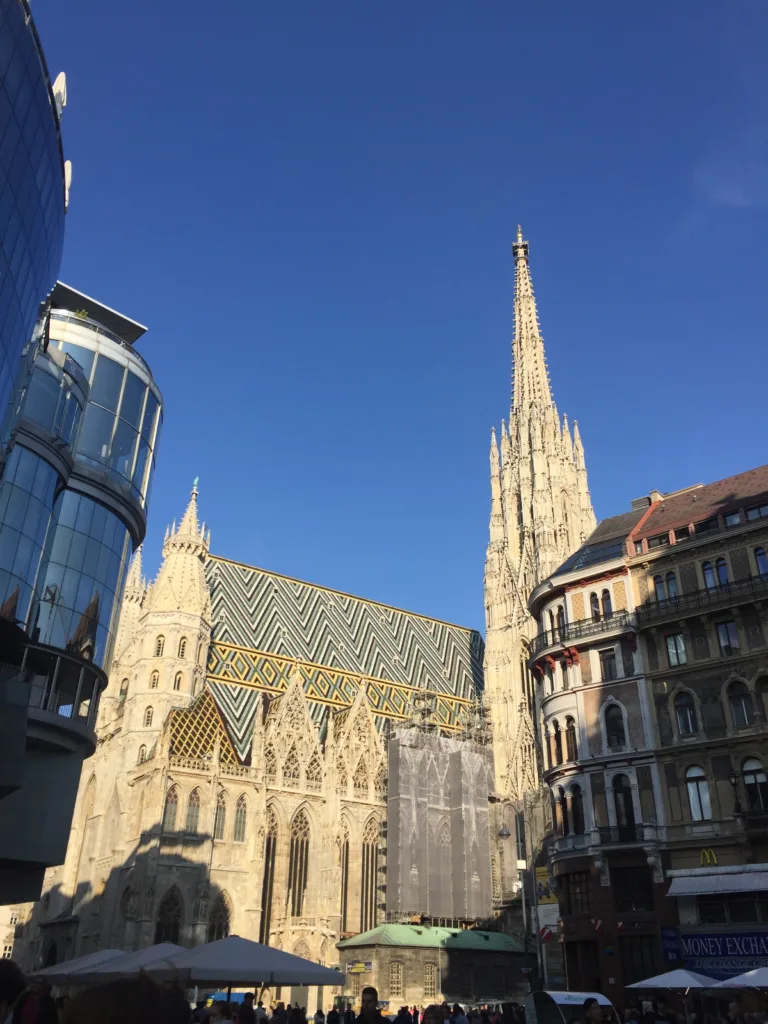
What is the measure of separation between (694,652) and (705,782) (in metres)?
3.96

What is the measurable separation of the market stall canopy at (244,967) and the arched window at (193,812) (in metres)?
36.1

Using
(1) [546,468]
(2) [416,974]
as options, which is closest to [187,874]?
(2) [416,974]

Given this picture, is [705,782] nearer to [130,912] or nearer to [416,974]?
[416,974]

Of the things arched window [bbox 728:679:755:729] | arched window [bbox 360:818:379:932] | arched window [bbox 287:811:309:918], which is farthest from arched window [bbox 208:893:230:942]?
arched window [bbox 728:679:755:729]

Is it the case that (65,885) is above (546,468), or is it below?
below

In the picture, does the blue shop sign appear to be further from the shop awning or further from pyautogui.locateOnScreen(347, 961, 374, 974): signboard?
pyautogui.locateOnScreen(347, 961, 374, 974): signboard

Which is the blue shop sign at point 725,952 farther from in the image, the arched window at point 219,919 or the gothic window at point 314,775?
the gothic window at point 314,775

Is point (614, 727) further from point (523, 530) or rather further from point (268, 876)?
point (523, 530)

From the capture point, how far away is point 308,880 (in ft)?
173

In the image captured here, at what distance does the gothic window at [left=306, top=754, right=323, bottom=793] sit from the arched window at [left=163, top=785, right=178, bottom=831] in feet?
29.8

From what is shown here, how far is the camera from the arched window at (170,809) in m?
47.9

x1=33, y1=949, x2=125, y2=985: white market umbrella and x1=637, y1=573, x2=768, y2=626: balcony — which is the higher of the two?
x1=637, y1=573, x2=768, y2=626: balcony

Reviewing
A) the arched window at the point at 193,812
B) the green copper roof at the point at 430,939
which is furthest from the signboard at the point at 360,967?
the arched window at the point at 193,812

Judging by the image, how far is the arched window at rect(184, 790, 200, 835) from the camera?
48656 millimetres
